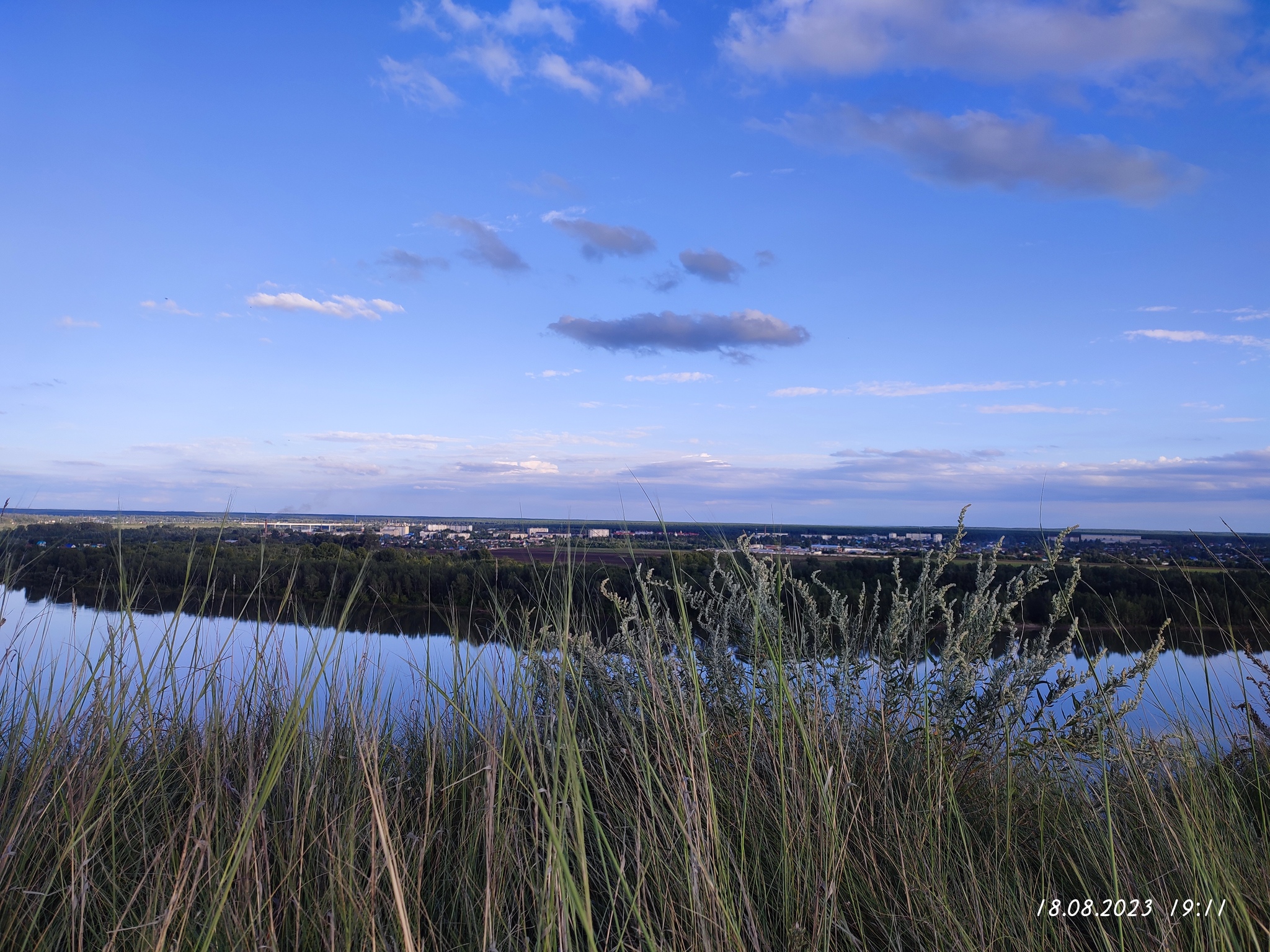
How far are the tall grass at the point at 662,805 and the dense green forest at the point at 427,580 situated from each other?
0.35 metres

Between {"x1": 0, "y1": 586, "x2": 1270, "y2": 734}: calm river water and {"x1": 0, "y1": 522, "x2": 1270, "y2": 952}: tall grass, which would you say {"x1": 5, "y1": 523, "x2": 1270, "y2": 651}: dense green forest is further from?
{"x1": 0, "y1": 522, "x2": 1270, "y2": 952}: tall grass

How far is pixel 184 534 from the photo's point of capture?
15.4 feet

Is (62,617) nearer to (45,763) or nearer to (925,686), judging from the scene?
(45,763)

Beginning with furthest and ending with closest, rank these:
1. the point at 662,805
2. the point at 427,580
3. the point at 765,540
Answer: the point at 427,580 < the point at 765,540 < the point at 662,805

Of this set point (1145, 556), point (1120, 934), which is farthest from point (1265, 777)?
point (1120, 934)
